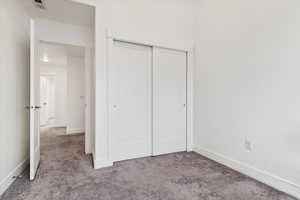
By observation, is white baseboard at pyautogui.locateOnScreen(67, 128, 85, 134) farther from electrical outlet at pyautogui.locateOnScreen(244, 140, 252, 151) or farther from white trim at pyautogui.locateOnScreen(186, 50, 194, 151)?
electrical outlet at pyautogui.locateOnScreen(244, 140, 252, 151)

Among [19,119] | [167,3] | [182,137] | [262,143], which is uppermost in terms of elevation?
[167,3]

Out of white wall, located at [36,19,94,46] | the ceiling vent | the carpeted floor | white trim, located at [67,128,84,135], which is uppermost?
the ceiling vent

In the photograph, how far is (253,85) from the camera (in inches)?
81.7

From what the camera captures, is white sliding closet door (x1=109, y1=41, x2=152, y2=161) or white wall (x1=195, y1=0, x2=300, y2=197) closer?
white wall (x1=195, y1=0, x2=300, y2=197)

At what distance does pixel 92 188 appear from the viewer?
180 centimetres

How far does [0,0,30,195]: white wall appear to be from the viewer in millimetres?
1774

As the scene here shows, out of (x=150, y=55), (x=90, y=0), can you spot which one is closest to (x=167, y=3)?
(x=150, y=55)

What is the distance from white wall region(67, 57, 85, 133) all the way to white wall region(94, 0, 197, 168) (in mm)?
2779

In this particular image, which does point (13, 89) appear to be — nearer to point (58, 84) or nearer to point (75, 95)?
point (75, 95)

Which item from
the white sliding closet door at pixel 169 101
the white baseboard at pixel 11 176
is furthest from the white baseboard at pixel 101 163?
the white baseboard at pixel 11 176

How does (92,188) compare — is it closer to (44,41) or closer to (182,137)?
(182,137)

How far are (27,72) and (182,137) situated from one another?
282 centimetres

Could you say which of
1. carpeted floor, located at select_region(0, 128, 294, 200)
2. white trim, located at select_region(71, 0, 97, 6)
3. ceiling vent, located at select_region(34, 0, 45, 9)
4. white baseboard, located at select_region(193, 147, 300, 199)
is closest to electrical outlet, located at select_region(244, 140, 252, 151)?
white baseboard, located at select_region(193, 147, 300, 199)

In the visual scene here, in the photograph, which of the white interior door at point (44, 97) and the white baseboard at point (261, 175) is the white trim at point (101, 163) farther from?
the white interior door at point (44, 97)
